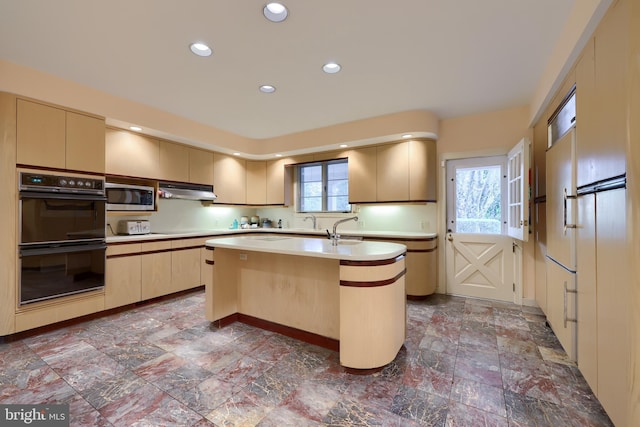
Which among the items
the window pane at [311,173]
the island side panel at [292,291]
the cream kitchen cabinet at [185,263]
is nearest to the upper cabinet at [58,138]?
the cream kitchen cabinet at [185,263]

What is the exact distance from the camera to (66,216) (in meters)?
2.89

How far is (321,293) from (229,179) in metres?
3.38

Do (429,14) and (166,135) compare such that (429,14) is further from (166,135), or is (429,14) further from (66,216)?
(66,216)

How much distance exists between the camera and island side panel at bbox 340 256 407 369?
6.56 feet

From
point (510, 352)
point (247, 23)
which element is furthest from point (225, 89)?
point (510, 352)

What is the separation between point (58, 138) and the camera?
2834mm

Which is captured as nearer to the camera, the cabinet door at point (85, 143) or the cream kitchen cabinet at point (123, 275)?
the cabinet door at point (85, 143)

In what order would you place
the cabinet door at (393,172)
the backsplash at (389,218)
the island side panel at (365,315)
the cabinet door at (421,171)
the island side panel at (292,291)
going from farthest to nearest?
the backsplash at (389,218)
the cabinet door at (393,172)
the cabinet door at (421,171)
the island side panel at (292,291)
the island side panel at (365,315)

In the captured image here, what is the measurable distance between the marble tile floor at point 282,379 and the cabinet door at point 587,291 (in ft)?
0.67

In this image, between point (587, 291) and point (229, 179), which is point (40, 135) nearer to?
point (229, 179)

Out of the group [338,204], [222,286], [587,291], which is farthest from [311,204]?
[587,291]

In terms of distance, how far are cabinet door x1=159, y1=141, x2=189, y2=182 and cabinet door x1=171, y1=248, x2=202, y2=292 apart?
1133 mm

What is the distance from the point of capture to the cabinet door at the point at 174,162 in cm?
401

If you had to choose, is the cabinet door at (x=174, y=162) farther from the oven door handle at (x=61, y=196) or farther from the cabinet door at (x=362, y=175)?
the cabinet door at (x=362, y=175)
